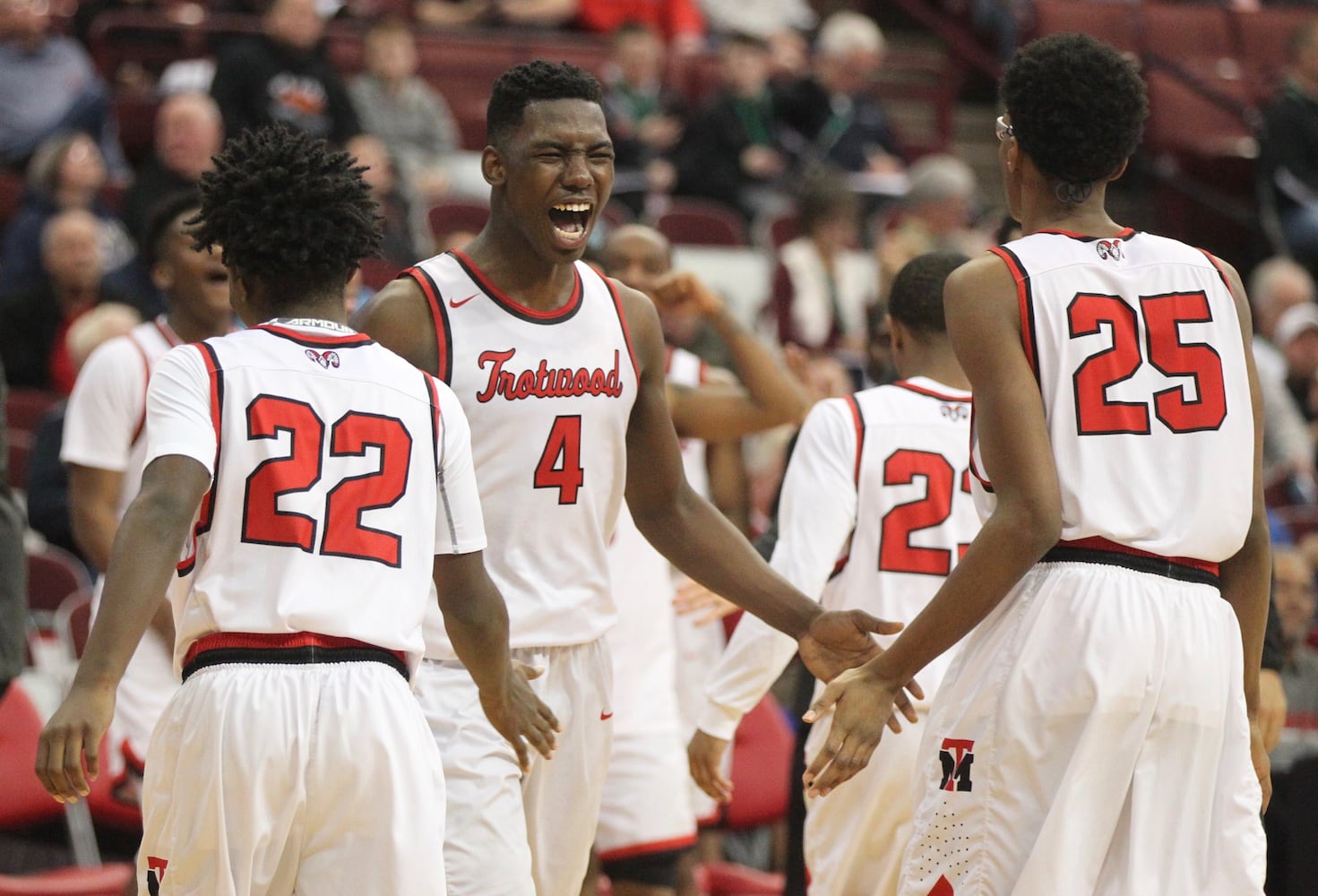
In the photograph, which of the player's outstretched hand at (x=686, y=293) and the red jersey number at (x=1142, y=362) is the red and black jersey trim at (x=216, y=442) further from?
the player's outstretched hand at (x=686, y=293)

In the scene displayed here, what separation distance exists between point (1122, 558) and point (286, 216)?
1.89 meters

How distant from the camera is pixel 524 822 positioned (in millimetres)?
4344

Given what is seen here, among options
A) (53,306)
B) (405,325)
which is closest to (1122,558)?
(405,325)

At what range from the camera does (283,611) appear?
135 inches

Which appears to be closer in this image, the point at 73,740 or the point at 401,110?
the point at 73,740

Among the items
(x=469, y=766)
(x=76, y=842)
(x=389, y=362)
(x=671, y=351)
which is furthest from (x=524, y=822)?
(x=76, y=842)

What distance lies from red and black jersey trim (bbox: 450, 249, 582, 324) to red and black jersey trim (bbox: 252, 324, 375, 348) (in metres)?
0.79

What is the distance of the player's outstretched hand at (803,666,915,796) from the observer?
12.7 ft

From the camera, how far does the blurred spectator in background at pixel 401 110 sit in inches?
483

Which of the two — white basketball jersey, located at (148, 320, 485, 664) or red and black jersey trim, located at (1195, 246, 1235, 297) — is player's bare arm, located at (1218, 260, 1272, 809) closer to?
red and black jersey trim, located at (1195, 246, 1235, 297)

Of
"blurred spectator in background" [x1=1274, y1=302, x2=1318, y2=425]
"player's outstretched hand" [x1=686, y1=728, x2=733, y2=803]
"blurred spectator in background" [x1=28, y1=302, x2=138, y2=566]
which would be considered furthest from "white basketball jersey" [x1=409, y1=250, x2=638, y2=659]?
"blurred spectator in background" [x1=1274, y1=302, x2=1318, y2=425]

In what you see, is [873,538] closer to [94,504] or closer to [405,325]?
[405,325]

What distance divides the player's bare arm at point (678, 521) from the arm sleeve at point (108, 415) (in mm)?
1802

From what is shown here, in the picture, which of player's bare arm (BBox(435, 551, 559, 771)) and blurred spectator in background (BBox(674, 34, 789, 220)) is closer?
player's bare arm (BBox(435, 551, 559, 771))
